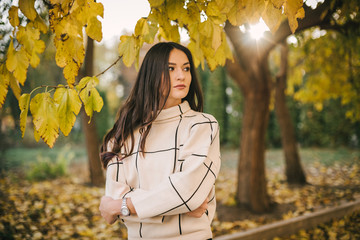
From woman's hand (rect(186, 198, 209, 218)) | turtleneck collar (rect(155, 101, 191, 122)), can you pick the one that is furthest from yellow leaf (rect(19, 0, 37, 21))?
woman's hand (rect(186, 198, 209, 218))

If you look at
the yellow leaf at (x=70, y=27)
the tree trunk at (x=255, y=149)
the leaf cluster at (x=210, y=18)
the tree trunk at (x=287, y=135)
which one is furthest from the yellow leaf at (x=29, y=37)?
the tree trunk at (x=287, y=135)

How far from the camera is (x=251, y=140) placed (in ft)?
14.8

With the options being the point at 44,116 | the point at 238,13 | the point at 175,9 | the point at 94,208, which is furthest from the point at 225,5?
the point at 94,208

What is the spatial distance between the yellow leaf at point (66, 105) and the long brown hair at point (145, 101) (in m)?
0.36

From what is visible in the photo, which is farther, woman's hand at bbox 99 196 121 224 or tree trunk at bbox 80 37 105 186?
tree trunk at bbox 80 37 105 186

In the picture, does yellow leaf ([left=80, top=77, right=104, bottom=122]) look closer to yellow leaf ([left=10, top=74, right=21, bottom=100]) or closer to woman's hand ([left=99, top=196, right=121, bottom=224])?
yellow leaf ([left=10, top=74, right=21, bottom=100])

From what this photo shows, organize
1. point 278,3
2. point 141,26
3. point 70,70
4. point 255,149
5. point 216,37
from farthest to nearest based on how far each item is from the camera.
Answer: point 255,149 → point 141,26 → point 70,70 → point 216,37 → point 278,3

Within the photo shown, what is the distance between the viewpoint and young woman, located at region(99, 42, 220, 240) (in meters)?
1.45

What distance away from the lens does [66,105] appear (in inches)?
57.5

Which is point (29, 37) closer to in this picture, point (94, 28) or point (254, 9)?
point (94, 28)

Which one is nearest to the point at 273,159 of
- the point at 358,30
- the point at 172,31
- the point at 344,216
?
the point at 344,216

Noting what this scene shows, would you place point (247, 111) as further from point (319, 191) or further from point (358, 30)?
point (319, 191)

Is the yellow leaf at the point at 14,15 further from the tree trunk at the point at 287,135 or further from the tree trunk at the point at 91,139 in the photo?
the tree trunk at the point at 287,135

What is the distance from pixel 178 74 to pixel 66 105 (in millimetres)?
663
